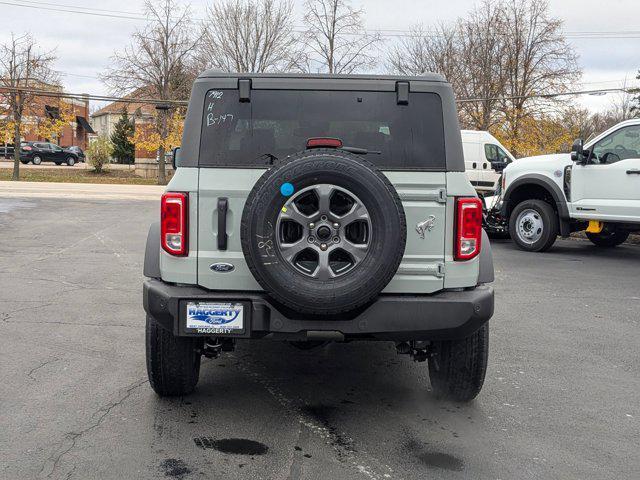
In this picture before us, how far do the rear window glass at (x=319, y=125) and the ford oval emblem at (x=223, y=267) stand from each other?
565 millimetres

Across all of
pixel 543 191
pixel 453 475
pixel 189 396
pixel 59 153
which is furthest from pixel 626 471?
pixel 59 153

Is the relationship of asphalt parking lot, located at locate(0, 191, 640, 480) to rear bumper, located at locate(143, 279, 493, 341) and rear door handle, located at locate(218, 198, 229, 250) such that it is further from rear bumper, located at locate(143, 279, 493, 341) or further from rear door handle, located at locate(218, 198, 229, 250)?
rear door handle, located at locate(218, 198, 229, 250)

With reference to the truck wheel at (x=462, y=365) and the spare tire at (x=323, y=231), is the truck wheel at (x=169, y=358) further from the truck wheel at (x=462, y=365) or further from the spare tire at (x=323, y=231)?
the truck wheel at (x=462, y=365)

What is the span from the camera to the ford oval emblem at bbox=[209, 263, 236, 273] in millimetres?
3908

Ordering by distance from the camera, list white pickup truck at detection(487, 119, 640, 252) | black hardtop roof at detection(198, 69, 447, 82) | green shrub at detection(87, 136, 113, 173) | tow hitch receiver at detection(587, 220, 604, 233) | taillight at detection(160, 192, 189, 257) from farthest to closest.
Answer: green shrub at detection(87, 136, 113, 173)
tow hitch receiver at detection(587, 220, 604, 233)
white pickup truck at detection(487, 119, 640, 252)
black hardtop roof at detection(198, 69, 447, 82)
taillight at detection(160, 192, 189, 257)

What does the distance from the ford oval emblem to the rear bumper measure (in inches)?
5.5

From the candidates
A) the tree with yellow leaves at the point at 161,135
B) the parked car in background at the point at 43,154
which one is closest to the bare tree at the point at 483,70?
the tree with yellow leaves at the point at 161,135

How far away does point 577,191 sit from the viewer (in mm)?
11391

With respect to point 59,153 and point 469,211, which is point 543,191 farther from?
point 59,153

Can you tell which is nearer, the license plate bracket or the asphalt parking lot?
the asphalt parking lot

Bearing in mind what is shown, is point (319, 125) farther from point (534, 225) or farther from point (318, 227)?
point (534, 225)

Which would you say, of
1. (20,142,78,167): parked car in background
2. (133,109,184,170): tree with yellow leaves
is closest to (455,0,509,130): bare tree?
(133,109,184,170): tree with yellow leaves

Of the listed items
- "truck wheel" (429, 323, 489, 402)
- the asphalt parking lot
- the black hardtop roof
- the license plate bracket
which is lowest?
the asphalt parking lot

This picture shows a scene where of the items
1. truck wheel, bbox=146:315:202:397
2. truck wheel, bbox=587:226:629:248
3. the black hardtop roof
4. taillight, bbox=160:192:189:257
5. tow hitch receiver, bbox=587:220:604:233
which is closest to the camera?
taillight, bbox=160:192:189:257
